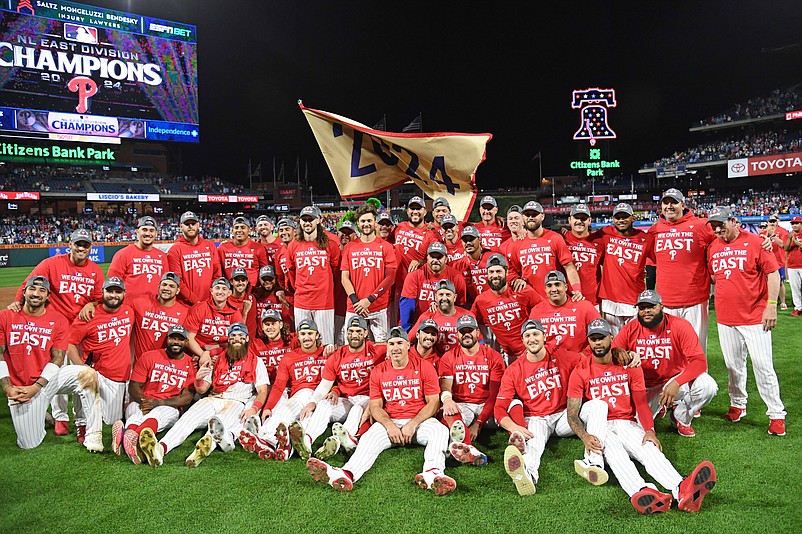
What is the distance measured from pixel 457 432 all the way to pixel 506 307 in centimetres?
171

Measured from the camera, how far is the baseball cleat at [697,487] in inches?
154

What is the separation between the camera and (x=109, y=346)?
6.11 metres

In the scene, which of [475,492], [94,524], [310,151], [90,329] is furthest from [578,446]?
[310,151]

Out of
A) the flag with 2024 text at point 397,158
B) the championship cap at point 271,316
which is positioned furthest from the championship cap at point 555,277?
the championship cap at point 271,316

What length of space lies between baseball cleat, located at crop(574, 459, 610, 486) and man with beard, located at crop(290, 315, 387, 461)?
2109 millimetres

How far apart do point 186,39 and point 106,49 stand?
5.23 meters

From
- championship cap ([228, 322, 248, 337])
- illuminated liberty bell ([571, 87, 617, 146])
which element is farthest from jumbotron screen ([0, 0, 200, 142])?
championship cap ([228, 322, 248, 337])

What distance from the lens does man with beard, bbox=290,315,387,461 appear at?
18.0 ft

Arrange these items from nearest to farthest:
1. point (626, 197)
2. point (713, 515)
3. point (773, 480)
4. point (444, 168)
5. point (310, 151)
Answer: point (713, 515), point (773, 480), point (444, 168), point (626, 197), point (310, 151)

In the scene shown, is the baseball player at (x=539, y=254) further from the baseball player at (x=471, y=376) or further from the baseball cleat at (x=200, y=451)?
the baseball cleat at (x=200, y=451)

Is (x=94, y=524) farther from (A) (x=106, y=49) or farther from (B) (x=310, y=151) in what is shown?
(B) (x=310, y=151)

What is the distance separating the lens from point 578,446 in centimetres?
537

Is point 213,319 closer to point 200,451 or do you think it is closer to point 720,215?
point 200,451

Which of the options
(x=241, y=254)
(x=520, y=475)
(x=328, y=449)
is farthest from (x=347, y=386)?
(x=241, y=254)
